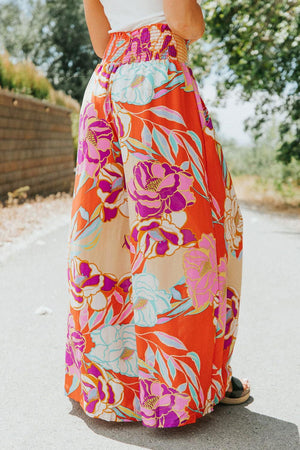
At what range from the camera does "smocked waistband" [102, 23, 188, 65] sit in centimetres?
202

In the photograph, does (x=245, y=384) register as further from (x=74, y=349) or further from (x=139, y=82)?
(x=139, y=82)

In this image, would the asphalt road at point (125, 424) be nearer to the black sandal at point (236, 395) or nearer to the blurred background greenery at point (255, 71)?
the black sandal at point (236, 395)

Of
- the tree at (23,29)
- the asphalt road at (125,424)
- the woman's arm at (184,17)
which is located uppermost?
the tree at (23,29)

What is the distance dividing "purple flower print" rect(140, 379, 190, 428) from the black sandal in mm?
347

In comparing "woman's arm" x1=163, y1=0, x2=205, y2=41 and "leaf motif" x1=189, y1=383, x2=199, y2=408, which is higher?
"woman's arm" x1=163, y1=0, x2=205, y2=41

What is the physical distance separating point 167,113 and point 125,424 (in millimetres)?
1182

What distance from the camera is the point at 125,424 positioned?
211 centimetres

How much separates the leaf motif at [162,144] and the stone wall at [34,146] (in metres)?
7.19

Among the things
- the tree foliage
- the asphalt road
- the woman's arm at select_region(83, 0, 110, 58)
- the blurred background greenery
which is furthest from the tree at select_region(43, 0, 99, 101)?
the woman's arm at select_region(83, 0, 110, 58)

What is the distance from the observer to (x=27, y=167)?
10062 mm

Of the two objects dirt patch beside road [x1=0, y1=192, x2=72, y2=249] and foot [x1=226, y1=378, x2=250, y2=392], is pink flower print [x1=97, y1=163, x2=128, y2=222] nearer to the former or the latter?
foot [x1=226, y1=378, x2=250, y2=392]

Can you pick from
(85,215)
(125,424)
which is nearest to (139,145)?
(85,215)

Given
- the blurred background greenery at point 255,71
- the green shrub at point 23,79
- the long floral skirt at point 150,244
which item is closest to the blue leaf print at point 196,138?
the long floral skirt at point 150,244

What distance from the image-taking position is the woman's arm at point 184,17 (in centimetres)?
192
